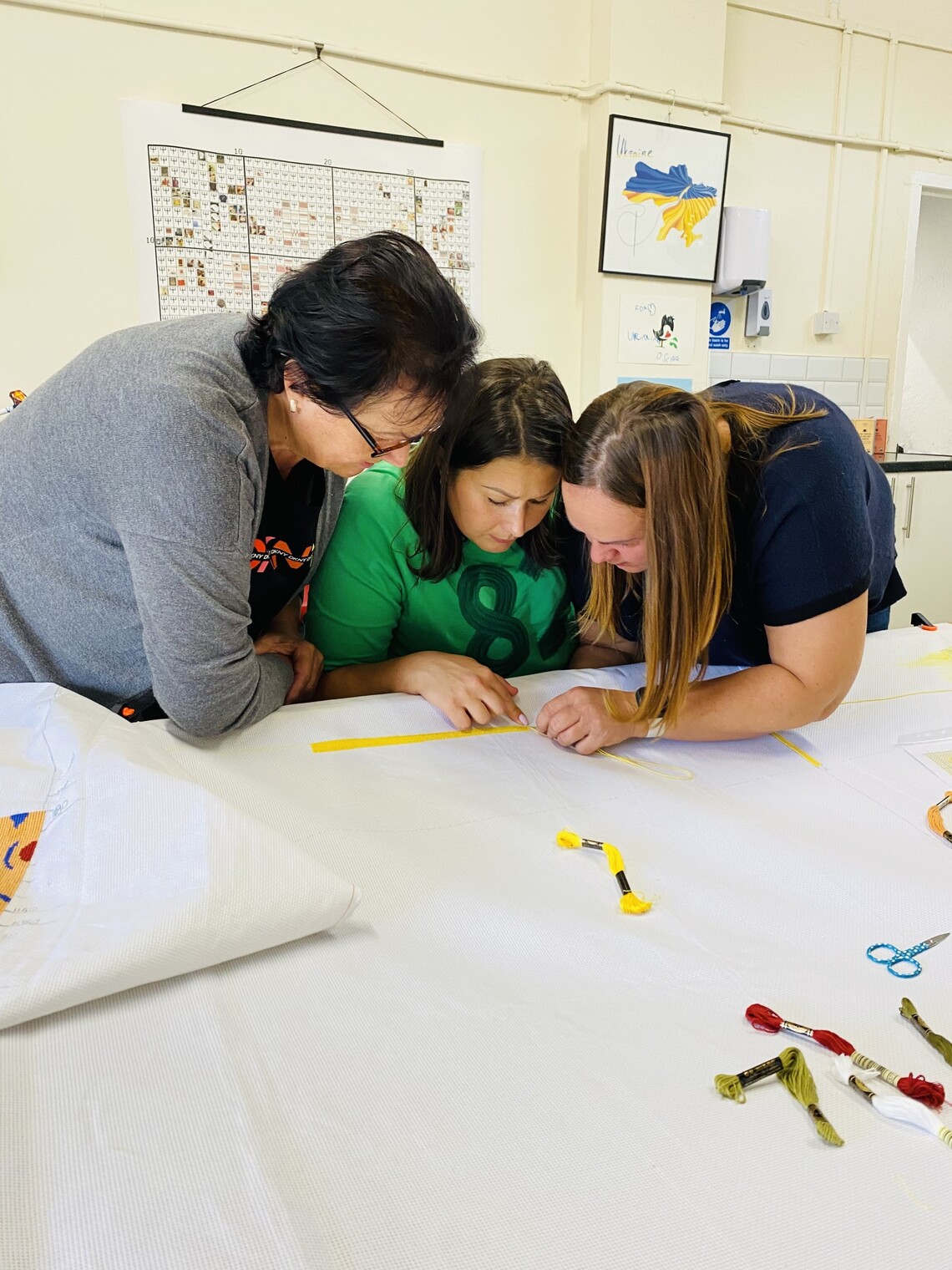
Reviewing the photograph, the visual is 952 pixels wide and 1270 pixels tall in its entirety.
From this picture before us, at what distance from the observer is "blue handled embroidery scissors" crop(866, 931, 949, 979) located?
741 millimetres

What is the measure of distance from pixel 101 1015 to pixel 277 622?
80 centimetres

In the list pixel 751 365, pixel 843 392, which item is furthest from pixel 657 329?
pixel 843 392

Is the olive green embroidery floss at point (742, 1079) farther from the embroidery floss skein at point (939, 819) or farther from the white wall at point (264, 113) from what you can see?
the white wall at point (264, 113)

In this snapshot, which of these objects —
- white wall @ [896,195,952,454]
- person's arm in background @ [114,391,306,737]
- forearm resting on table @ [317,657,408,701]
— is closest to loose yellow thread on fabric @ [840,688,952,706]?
forearm resting on table @ [317,657,408,701]

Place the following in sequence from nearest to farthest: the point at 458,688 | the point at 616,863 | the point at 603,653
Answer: the point at 616,863 → the point at 458,688 → the point at 603,653

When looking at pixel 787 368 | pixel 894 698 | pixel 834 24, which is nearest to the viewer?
pixel 894 698

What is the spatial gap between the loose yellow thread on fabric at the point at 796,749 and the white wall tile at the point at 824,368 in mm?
2984

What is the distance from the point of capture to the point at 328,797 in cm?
99

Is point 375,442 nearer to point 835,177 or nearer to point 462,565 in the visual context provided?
point 462,565

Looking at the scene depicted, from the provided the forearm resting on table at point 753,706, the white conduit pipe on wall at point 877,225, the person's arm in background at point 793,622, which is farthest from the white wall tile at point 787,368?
the forearm resting on table at point 753,706

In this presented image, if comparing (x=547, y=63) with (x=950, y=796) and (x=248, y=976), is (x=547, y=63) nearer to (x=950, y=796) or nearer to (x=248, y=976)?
(x=950, y=796)

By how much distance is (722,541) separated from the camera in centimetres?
109

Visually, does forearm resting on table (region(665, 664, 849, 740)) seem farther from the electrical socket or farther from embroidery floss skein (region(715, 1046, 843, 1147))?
the electrical socket

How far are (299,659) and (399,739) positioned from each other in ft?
0.79
